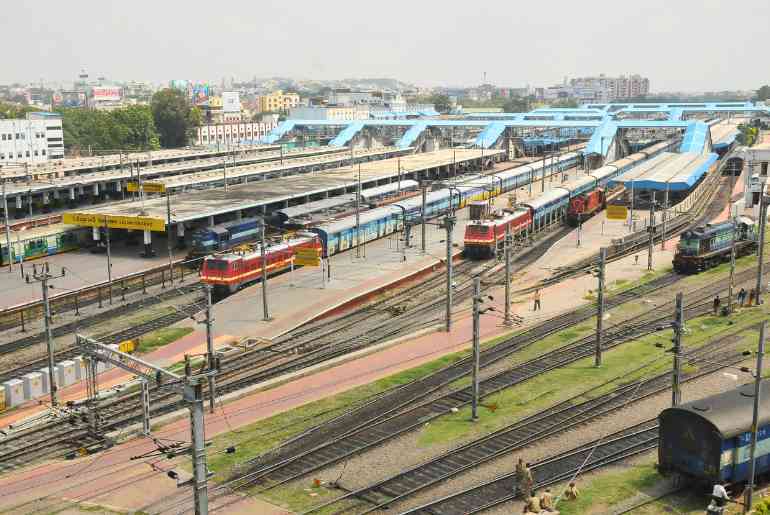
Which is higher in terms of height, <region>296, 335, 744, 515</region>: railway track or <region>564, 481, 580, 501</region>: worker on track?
<region>564, 481, 580, 501</region>: worker on track

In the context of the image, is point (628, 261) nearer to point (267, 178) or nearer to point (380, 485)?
point (380, 485)

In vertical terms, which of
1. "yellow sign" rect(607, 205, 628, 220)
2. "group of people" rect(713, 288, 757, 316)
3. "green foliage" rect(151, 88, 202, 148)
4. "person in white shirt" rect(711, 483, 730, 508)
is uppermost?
"green foliage" rect(151, 88, 202, 148)

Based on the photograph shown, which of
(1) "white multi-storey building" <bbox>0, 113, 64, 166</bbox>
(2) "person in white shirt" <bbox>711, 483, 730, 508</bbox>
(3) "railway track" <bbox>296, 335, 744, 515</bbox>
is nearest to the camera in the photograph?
(2) "person in white shirt" <bbox>711, 483, 730, 508</bbox>

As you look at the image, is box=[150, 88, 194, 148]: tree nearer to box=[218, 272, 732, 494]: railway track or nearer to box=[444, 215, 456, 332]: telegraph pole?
box=[444, 215, 456, 332]: telegraph pole

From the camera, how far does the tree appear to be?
148 meters

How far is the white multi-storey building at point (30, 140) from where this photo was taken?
379 ft

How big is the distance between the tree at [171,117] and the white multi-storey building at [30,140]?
2301cm

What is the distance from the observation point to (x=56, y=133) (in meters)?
127

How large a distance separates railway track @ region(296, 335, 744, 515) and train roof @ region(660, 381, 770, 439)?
5377mm

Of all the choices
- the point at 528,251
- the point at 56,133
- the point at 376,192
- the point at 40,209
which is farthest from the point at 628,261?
the point at 56,133

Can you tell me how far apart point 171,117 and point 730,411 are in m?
139

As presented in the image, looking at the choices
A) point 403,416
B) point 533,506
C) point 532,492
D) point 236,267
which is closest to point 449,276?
point 403,416

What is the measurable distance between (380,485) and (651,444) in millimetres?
8312

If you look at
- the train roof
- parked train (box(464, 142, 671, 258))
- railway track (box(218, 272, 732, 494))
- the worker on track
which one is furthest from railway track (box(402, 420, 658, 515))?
parked train (box(464, 142, 671, 258))
